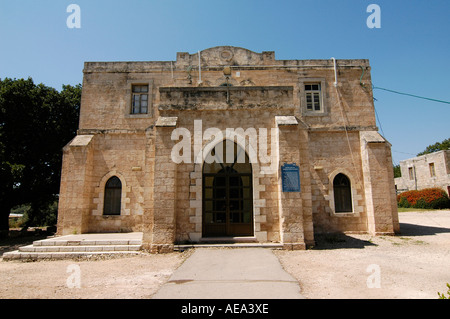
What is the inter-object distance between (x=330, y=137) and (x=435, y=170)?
69.7 feet

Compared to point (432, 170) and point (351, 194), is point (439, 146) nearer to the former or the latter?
point (432, 170)

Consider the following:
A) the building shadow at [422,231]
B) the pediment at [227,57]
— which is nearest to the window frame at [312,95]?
the pediment at [227,57]

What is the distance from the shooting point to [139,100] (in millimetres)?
12352

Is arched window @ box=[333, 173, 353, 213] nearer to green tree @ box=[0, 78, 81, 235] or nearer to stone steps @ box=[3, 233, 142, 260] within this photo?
stone steps @ box=[3, 233, 142, 260]

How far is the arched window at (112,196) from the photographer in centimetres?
1137

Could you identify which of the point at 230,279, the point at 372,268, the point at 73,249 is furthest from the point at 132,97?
the point at 372,268

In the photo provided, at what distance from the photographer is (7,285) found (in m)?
5.02

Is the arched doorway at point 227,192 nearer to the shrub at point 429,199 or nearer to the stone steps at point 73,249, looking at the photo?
the stone steps at point 73,249

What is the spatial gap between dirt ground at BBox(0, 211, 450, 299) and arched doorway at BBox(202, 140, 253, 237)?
4.70ft

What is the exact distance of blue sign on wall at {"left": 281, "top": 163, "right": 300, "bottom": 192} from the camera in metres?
7.42

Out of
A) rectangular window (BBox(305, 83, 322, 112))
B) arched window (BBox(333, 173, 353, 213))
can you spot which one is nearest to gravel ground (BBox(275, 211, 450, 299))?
arched window (BBox(333, 173, 353, 213))

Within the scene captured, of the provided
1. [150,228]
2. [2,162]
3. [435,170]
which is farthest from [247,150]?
[435,170]

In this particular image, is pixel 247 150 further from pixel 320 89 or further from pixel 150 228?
pixel 320 89
